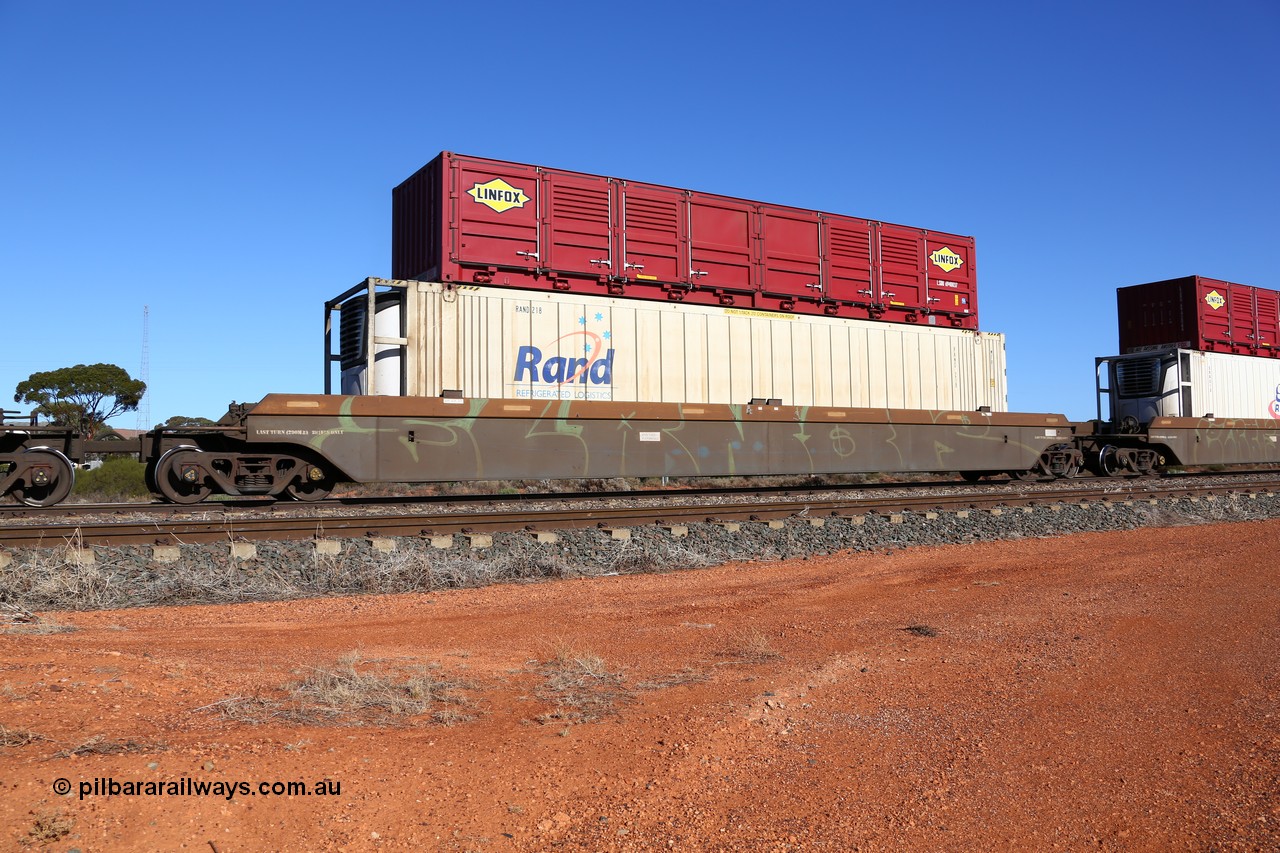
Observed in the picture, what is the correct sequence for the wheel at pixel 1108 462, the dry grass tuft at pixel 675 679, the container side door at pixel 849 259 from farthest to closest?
the wheel at pixel 1108 462
the container side door at pixel 849 259
the dry grass tuft at pixel 675 679

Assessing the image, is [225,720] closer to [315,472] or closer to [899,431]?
[315,472]

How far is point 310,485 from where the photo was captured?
11.0m

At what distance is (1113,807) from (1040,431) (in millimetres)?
14639

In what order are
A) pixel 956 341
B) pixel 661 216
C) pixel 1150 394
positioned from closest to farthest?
pixel 661 216 → pixel 956 341 → pixel 1150 394

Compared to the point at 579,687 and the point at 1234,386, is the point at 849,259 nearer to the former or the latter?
the point at 579,687

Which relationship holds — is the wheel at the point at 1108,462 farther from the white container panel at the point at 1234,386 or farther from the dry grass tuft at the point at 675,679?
the dry grass tuft at the point at 675,679

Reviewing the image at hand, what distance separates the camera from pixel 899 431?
1434cm

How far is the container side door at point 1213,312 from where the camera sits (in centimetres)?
2033

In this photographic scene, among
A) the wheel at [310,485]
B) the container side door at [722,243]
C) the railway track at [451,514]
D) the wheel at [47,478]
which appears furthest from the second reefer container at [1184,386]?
the wheel at [47,478]

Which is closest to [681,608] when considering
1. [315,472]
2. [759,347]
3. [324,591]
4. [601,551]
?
[601,551]

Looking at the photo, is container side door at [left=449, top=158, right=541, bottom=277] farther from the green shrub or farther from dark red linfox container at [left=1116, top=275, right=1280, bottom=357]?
dark red linfox container at [left=1116, top=275, right=1280, bottom=357]

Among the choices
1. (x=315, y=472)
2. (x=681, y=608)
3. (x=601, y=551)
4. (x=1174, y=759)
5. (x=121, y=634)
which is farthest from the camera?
(x=315, y=472)

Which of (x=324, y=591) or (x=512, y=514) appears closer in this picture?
(x=324, y=591)

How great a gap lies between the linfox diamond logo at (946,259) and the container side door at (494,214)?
7780 millimetres
